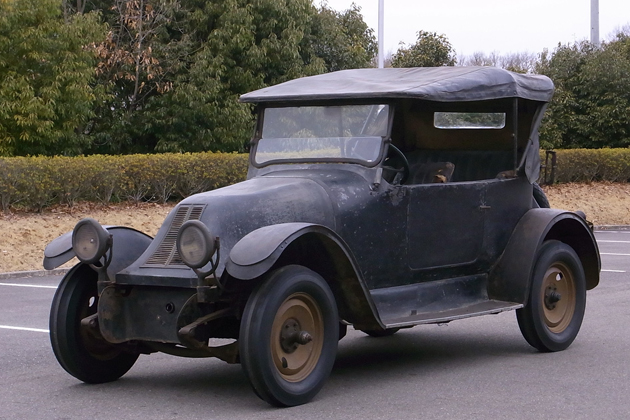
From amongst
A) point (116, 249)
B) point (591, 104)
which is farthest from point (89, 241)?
point (591, 104)

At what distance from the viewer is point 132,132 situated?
2161 centimetres

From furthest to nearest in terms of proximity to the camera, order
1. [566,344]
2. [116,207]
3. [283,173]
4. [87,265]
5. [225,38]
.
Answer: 1. [225,38]
2. [116,207]
3. [566,344]
4. [283,173]
5. [87,265]

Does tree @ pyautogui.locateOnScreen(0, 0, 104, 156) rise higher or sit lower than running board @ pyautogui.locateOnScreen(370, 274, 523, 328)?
higher

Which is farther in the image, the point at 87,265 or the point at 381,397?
the point at 87,265

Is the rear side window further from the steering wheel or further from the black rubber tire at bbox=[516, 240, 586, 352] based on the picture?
the black rubber tire at bbox=[516, 240, 586, 352]

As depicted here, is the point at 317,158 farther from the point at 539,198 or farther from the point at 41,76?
the point at 41,76

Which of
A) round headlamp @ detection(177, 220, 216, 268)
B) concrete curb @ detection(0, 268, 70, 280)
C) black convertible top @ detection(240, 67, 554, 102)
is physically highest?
black convertible top @ detection(240, 67, 554, 102)

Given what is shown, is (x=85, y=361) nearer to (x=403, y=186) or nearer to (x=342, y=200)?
(x=342, y=200)

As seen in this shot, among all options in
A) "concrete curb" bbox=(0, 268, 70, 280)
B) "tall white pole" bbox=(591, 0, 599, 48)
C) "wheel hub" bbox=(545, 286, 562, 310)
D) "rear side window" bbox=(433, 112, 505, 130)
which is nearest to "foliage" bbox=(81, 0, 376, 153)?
"concrete curb" bbox=(0, 268, 70, 280)

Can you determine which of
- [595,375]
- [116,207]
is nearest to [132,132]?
[116,207]

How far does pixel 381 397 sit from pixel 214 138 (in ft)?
53.3

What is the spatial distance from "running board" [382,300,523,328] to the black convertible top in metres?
1.56

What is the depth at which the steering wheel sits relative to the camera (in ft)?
22.8

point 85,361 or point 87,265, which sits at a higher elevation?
point 87,265
